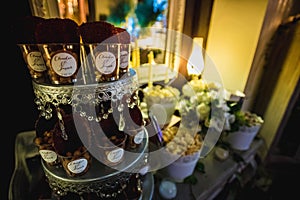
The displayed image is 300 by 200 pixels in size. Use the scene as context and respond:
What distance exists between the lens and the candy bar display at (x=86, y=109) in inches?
12.5

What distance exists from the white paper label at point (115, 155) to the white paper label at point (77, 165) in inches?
2.4

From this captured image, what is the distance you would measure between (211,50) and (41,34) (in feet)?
3.56

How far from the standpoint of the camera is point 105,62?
333 mm

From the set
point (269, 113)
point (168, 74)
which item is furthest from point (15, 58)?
point (269, 113)

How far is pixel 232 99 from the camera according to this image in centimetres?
100

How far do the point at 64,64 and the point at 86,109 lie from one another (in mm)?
112

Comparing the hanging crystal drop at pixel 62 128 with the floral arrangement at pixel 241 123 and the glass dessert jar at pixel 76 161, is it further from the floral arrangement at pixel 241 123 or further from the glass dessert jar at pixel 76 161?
the floral arrangement at pixel 241 123

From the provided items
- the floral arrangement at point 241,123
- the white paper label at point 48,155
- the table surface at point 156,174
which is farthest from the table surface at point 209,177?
the white paper label at point 48,155

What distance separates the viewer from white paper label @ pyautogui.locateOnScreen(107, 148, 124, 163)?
1.30 ft

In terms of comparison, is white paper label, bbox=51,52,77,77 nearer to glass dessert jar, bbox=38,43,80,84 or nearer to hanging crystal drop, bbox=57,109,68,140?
glass dessert jar, bbox=38,43,80,84

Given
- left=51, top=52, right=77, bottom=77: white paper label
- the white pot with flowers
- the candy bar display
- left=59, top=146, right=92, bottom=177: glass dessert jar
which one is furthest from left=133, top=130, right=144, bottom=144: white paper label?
the white pot with flowers

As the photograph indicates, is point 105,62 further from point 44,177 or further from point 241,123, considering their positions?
point 241,123

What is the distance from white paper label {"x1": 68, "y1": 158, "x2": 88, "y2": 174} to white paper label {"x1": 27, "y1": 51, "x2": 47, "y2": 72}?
9.1 inches

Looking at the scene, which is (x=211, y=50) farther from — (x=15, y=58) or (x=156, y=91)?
(x=15, y=58)
